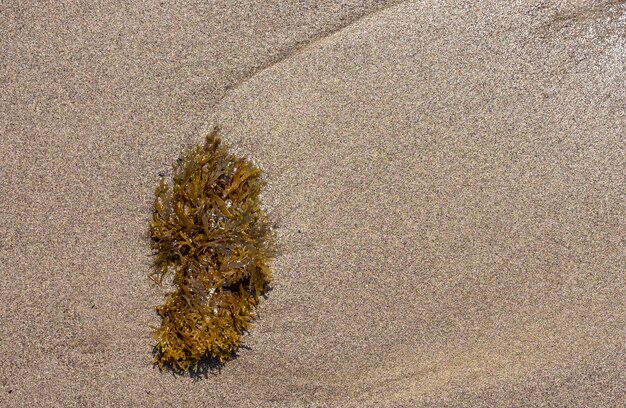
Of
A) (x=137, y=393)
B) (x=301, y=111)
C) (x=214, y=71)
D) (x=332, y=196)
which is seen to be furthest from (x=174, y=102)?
(x=137, y=393)

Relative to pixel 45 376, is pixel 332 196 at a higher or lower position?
higher

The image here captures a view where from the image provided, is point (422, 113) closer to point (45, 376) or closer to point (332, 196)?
point (332, 196)

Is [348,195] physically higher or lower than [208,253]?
higher
